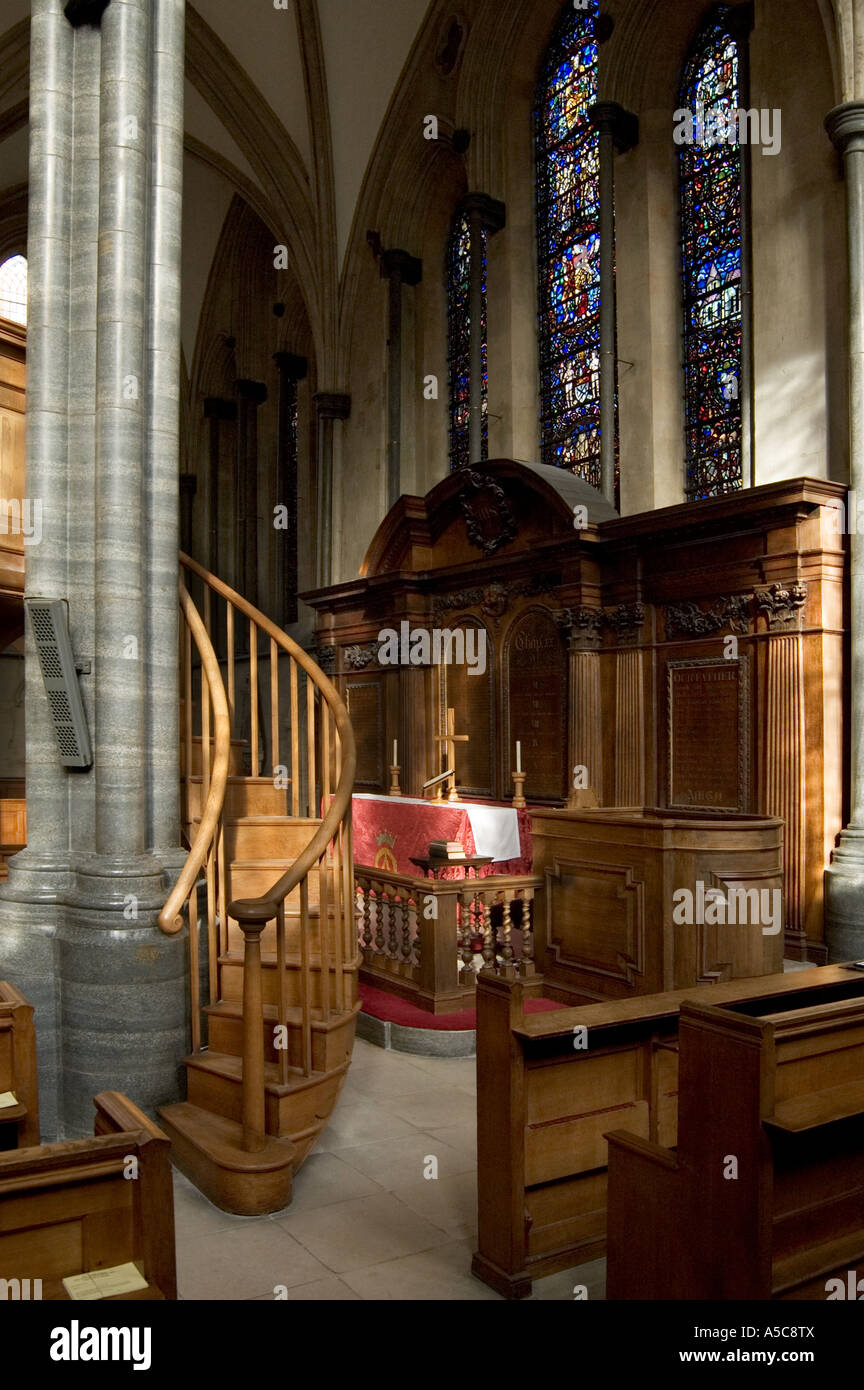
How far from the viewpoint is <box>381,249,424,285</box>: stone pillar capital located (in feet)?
40.7

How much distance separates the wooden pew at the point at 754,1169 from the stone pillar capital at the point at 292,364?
14.1 meters

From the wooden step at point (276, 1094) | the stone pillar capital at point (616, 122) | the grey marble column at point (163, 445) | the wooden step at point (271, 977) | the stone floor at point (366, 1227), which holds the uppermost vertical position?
the stone pillar capital at point (616, 122)

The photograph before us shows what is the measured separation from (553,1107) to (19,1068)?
158cm

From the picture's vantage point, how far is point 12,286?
16.0 meters

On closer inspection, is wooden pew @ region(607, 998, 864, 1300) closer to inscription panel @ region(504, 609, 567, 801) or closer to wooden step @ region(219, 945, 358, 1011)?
wooden step @ region(219, 945, 358, 1011)

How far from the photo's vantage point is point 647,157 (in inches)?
372

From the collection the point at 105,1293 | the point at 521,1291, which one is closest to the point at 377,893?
the point at 521,1291

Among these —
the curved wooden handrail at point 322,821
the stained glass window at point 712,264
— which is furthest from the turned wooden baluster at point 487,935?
the stained glass window at point 712,264

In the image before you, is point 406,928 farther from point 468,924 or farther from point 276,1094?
point 276,1094

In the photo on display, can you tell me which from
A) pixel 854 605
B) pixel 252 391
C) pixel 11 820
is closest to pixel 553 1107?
pixel 854 605

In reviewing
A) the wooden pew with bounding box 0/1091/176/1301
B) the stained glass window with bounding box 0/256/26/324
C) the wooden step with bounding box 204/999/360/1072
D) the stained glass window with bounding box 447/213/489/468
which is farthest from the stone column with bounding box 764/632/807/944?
the stained glass window with bounding box 0/256/26/324

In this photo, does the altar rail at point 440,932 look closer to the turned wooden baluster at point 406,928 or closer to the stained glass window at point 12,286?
the turned wooden baluster at point 406,928

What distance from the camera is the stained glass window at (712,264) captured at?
8.92m

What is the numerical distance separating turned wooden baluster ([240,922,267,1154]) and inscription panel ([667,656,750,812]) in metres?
4.70
